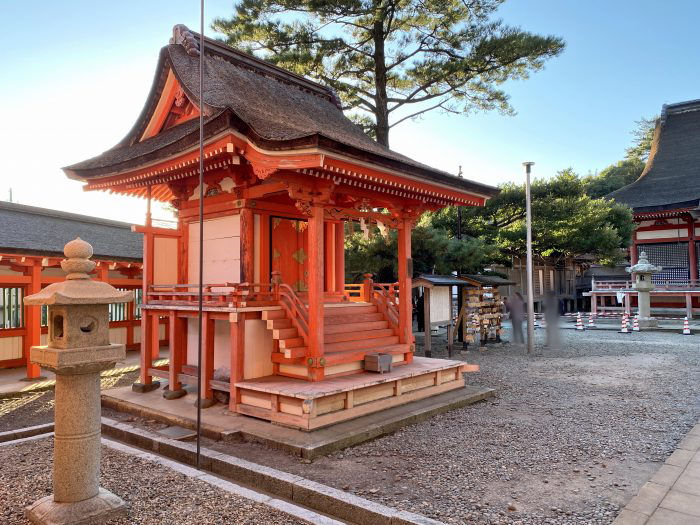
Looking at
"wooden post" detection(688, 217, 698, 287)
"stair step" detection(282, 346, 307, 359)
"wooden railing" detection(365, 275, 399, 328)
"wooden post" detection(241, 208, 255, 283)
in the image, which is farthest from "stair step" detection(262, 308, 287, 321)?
"wooden post" detection(688, 217, 698, 287)

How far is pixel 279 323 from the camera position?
738cm

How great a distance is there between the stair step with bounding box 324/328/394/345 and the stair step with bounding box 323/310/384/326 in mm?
272

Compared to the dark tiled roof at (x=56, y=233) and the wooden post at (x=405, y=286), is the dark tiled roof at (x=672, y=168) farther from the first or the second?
the dark tiled roof at (x=56, y=233)

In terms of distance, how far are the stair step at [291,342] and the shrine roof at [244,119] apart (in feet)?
9.43

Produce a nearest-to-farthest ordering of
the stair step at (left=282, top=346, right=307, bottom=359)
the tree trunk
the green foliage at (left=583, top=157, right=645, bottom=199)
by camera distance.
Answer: the stair step at (left=282, top=346, right=307, bottom=359)
the tree trunk
the green foliage at (left=583, top=157, right=645, bottom=199)

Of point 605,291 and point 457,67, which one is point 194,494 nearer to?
point 457,67

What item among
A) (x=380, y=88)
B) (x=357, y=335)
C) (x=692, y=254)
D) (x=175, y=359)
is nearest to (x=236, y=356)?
(x=175, y=359)

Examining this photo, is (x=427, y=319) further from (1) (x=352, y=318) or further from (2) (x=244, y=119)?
(2) (x=244, y=119)

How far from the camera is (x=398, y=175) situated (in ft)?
25.1

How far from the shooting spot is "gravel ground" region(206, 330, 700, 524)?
4242 mm

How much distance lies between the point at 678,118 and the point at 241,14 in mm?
25502

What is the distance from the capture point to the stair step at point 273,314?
7.27m

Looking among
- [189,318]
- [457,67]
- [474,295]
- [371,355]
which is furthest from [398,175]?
[457,67]

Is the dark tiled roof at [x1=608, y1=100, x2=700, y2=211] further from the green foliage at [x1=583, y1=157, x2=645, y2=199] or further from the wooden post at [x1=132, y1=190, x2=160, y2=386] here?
the wooden post at [x1=132, y1=190, x2=160, y2=386]
